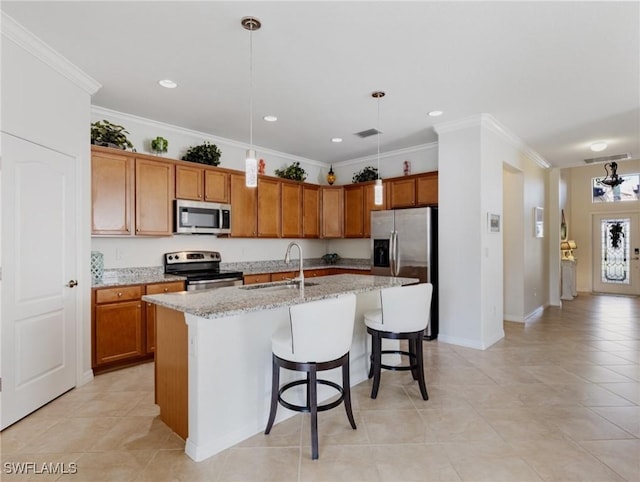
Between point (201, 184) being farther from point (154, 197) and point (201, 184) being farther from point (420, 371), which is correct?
point (420, 371)

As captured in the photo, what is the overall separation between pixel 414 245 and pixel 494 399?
2223 millimetres

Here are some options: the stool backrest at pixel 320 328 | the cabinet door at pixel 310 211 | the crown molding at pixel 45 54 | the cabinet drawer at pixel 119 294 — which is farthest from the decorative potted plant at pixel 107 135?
the stool backrest at pixel 320 328

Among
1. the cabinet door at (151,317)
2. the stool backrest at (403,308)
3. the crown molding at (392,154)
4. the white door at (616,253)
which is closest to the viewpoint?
the stool backrest at (403,308)

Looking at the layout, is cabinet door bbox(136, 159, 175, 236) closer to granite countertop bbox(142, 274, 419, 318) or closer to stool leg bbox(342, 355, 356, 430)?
granite countertop bbox(142, 274, 419, 318)

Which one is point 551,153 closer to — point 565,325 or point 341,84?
point 565,325

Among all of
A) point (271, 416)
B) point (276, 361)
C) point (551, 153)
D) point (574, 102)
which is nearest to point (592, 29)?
point (574, 102)

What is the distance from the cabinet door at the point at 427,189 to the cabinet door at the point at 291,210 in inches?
73.2

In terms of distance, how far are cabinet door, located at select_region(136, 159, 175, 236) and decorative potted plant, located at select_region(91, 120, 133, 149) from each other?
24 centimetres

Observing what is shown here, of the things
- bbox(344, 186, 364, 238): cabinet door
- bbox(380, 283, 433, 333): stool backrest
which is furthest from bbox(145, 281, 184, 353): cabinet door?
bbox(344, 186, 364, 238): cabinet door

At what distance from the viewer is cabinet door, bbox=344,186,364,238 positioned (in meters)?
5.89

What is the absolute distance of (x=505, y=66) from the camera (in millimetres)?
2982

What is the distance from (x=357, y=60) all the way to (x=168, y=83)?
1.76 meters

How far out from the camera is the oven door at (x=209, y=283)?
411 cm

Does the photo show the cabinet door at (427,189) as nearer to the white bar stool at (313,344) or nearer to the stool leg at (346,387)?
the white bar stool at (313,344)
